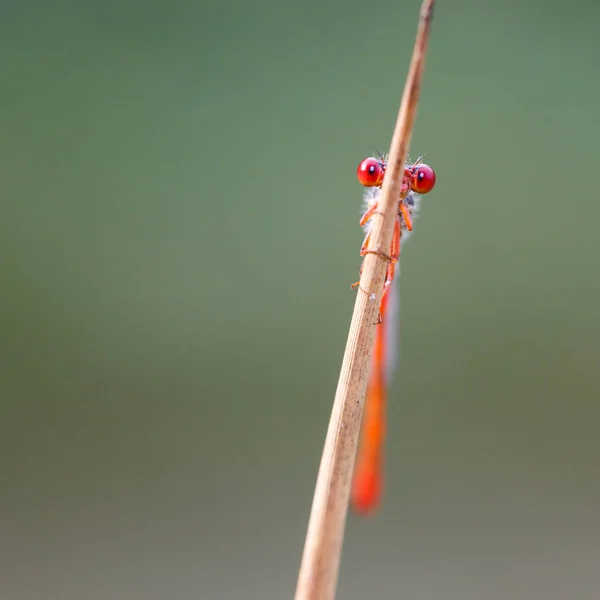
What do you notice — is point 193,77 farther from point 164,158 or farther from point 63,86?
point 63,86

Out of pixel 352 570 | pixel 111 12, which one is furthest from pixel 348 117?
pixel 352 570

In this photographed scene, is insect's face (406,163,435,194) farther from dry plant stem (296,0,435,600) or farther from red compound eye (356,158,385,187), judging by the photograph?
dry plant stem (296,0,435,600)

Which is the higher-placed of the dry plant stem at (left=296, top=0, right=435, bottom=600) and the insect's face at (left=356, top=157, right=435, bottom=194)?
the insect's face at (left=356, top=157, right=435, bottom=194)

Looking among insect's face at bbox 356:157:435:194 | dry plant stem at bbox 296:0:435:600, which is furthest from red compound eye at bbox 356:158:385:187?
dry plant stem at bbox 296:0:435:600

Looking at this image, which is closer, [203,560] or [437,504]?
[203,560]

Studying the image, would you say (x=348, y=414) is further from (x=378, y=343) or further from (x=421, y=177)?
(x=378, y=343)

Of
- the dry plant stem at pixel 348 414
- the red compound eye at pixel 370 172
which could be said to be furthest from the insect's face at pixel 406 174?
the dry plant stem at pixel 348 414
